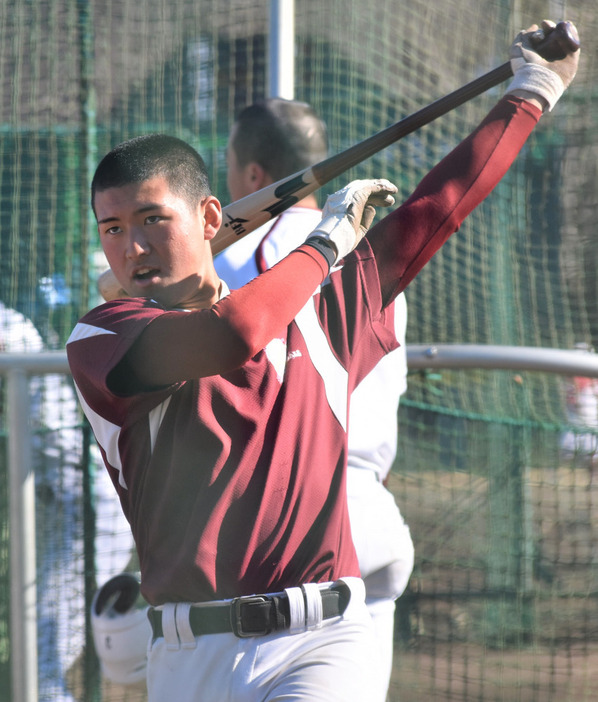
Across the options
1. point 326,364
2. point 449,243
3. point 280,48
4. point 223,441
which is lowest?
point 223,441

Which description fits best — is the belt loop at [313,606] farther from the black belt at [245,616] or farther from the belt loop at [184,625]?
the belt loop at [184,625]

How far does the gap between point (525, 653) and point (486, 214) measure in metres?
2.25

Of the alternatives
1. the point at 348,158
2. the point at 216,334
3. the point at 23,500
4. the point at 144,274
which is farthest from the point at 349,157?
the point at 23,500

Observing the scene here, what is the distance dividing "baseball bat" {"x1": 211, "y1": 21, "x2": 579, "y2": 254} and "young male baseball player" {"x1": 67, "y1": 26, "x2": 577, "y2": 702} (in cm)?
22

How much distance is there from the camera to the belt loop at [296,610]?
67.2 inches

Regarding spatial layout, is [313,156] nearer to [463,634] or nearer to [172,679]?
[172,679]

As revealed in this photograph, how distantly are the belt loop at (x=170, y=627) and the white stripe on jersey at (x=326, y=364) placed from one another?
1.74 ft

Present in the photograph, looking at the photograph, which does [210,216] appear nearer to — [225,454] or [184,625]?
[225,454]

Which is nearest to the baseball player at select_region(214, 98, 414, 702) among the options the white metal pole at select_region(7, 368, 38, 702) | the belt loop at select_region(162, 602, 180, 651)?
the belt loop at select_region(162, 602, 180, 651)

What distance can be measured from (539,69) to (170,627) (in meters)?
1.54

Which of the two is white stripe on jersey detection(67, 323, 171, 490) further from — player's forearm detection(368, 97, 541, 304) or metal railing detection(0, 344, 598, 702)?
metal railing detection(0, 344, 598, 702)

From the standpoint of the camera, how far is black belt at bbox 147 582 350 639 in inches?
66.6

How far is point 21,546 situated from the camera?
3.04m

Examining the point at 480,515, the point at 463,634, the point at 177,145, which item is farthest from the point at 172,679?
the point at 480,515
